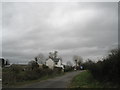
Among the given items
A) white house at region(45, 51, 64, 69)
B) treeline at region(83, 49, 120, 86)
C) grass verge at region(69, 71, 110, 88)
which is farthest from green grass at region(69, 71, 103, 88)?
white house at region(45, 51, 64, 69)

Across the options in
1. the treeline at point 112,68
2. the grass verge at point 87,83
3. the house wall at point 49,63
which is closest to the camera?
the treeline at point 112,68

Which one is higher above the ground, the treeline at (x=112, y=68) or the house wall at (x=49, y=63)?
the treeline at (x=112, y=68)

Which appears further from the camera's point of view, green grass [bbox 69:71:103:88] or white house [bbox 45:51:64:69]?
white house [bbox 45:51:64:69]

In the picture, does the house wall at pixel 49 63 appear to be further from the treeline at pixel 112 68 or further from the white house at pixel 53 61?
the treeline at pixel 112 68

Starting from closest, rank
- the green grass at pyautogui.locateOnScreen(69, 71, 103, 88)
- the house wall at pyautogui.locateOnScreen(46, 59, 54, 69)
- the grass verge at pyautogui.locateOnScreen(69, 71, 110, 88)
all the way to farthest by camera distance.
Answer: the grass verge at pyautogui.locateOnScreen(69, 71, 110, 88), the green grass at pyautogui.locateOnScreen(69, 71, 103, 88), the house wall at pyautogui.locateOnScreen(46, 59, 54, 69)

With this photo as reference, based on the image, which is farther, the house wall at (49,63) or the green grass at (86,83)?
the house wall at (49,63)

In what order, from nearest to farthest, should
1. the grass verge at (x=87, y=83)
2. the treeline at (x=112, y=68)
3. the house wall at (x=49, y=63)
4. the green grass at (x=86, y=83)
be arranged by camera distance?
the treeline at (x=112, y=68) < the grass verge at (x=87, y=83) < the green grass at (x=86, y=83) < the house wall at (x=49, y=63)

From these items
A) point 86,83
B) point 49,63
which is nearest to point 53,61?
point 49,63

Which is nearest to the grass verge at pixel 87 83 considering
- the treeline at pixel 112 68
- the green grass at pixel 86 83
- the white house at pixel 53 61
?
the green grass at pixel 86 83

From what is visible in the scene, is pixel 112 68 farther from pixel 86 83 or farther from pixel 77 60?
pixel 77 60

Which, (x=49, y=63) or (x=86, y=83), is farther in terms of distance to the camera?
(x=49, y=63)

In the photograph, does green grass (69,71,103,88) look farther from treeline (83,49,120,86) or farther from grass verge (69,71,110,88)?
treeline (83,49,120,86)

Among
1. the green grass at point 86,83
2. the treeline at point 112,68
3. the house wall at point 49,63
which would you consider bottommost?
the house wall at point 49,63

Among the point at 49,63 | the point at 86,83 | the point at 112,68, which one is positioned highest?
the point at 112,68
